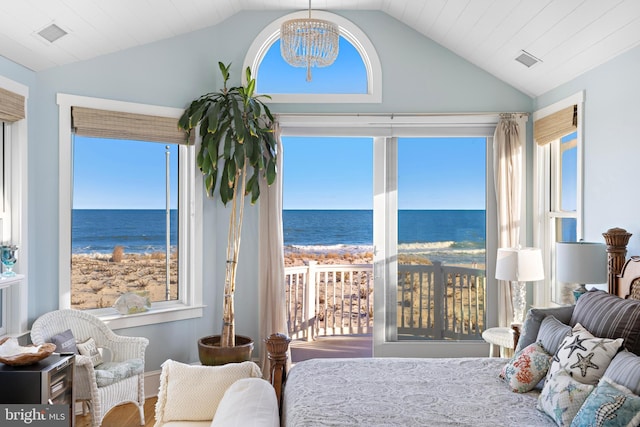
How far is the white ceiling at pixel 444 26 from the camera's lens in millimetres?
3223

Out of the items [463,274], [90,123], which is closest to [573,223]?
[463,274]

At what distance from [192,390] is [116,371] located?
1.20m

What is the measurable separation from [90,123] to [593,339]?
11.7 ft

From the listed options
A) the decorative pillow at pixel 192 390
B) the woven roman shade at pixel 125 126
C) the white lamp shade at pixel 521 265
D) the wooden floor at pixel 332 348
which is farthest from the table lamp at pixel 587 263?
the woven roman shade at pixel 125 126

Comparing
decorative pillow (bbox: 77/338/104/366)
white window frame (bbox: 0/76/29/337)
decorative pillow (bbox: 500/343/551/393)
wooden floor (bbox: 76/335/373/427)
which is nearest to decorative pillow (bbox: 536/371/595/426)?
decorative pillow (bbox: 500/343/551/393)

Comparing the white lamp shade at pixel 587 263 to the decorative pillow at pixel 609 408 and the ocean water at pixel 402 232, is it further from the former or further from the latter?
the ocean water at pixel 402 232

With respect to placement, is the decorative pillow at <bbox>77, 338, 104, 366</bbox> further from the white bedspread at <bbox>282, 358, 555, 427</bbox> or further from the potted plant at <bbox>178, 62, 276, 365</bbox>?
the white bedspread at <bbox>282, 358, 555, 427</bbox>

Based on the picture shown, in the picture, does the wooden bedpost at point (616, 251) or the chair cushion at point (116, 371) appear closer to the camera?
the wooden bedpost at point (616, 251)

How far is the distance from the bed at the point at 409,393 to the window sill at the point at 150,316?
5.85ft

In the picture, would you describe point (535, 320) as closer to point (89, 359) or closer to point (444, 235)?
point (444, 235)

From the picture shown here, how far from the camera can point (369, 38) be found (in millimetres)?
4832

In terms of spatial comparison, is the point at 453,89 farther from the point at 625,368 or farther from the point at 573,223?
the point at 625,368

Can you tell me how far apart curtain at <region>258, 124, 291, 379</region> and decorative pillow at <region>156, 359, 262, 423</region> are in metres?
1.97

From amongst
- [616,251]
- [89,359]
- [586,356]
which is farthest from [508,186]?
[89,359]
